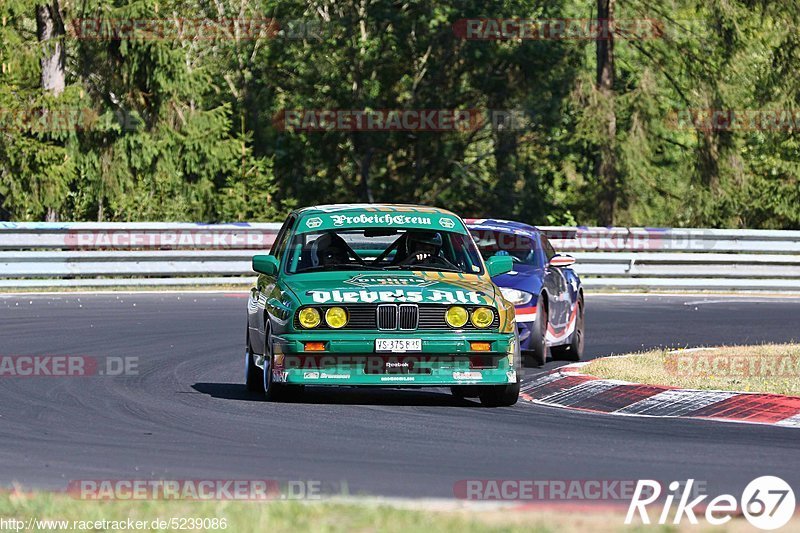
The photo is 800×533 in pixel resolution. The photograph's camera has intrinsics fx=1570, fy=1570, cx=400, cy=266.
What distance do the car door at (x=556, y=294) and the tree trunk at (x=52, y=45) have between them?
56.1 feet

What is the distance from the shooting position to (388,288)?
12078mm

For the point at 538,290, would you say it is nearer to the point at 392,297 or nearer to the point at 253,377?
the point at 253,377

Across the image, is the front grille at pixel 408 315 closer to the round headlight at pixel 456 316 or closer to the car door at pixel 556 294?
the round headlight at pixel 456 316

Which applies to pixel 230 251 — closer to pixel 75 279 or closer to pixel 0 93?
pixel 75 279

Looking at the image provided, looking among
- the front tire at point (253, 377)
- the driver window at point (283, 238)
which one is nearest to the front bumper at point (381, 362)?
the front tire at point (253, 377)

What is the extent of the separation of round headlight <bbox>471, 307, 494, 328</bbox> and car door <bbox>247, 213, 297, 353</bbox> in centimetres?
173

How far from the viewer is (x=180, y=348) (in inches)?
674

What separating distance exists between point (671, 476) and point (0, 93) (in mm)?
24220

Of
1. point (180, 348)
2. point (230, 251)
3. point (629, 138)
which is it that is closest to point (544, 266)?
point (180, 348)

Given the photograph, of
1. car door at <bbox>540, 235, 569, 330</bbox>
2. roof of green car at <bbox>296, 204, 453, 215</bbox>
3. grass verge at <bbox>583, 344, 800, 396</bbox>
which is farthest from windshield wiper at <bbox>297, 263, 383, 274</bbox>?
car door at <bbox>540, 235, 569, 330</bbox>

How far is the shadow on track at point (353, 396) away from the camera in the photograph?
12.5m

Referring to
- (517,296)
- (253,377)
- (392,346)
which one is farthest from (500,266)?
(517,296)

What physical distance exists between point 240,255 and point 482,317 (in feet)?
51.7

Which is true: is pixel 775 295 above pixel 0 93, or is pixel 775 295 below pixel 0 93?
below
